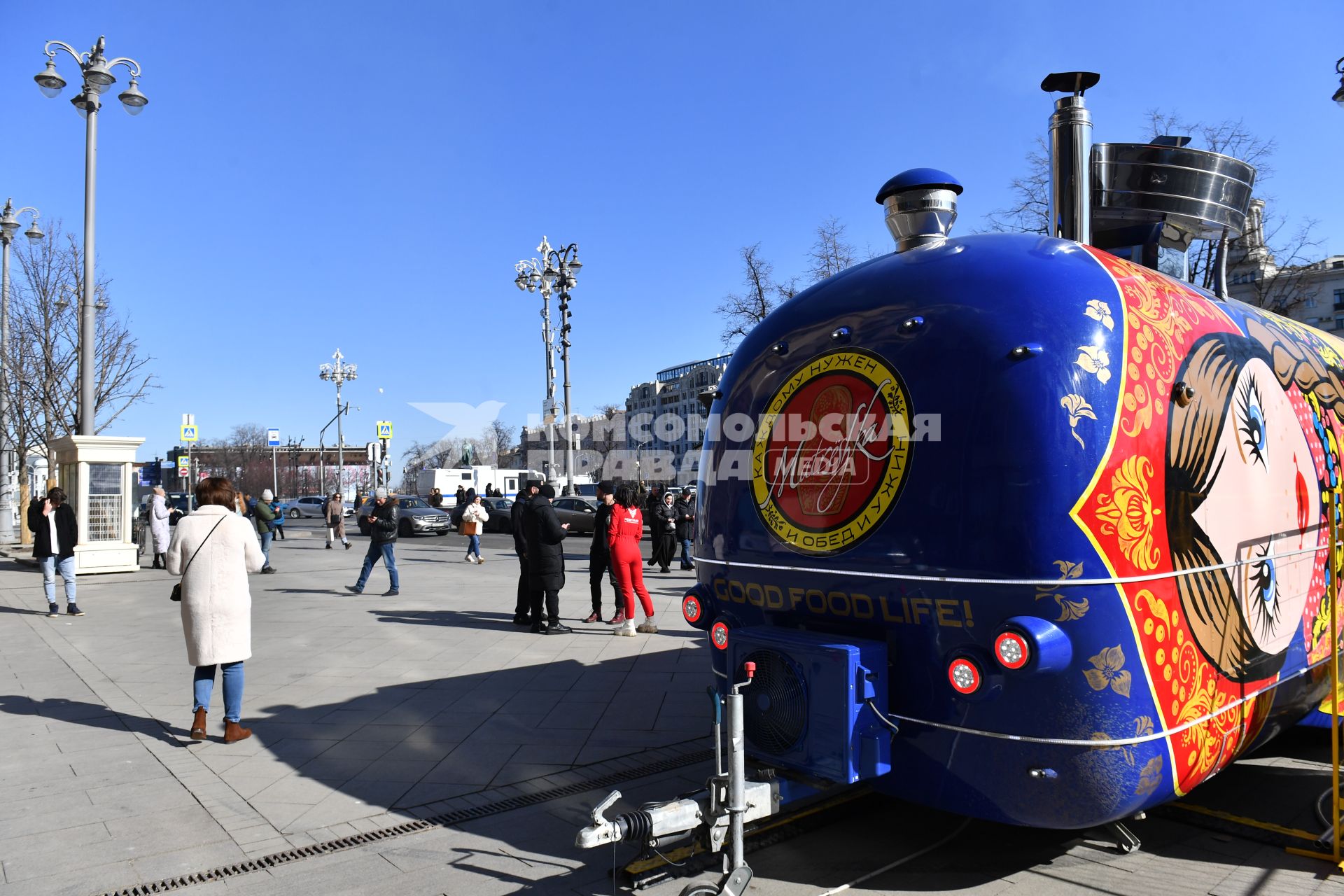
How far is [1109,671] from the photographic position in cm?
320

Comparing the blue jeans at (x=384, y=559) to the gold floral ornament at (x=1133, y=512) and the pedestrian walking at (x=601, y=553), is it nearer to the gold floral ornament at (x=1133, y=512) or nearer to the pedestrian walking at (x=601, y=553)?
the pedestrian walking at (x=601, y=553)

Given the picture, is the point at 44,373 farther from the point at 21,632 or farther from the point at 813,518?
the point at 813,518

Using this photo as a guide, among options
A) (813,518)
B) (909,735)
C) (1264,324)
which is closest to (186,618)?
(813,518)

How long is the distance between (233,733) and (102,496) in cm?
1309

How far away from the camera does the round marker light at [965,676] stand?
10.9 ft

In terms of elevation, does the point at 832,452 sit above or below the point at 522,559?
above

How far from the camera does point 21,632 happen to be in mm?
10570

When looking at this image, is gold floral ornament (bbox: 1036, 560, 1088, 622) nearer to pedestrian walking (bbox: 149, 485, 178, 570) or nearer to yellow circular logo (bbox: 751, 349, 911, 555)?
yellow circular logo (bbox: 751, 349, 911, 555)

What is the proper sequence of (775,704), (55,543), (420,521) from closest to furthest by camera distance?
(775,704) → (55,543) → (420,521)

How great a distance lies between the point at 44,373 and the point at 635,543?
65.5 ft

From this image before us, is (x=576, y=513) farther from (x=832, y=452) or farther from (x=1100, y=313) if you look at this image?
(x=1100, y=313)

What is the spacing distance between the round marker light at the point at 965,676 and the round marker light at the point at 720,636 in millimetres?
1189

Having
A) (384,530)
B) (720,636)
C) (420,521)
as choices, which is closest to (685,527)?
(384,530)

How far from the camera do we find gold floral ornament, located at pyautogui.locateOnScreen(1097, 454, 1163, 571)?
10.7 ft
